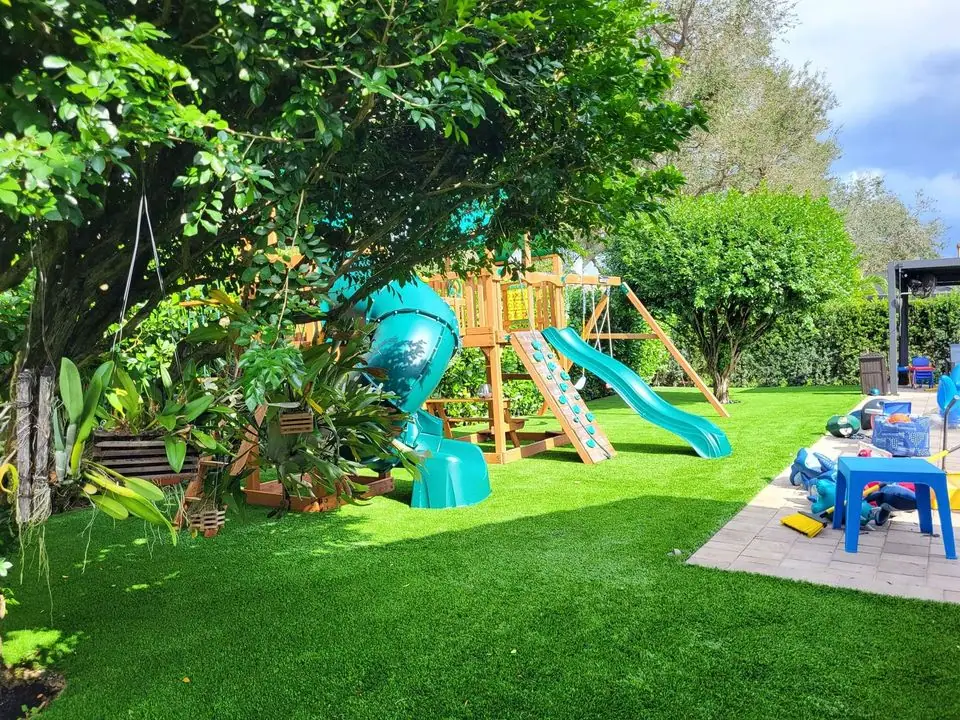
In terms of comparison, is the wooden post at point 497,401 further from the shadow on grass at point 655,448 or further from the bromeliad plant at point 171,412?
the bromeliad plant at point 171,412

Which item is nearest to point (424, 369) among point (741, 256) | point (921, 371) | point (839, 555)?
point (839, 555)

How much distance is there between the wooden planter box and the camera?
2.36 meters

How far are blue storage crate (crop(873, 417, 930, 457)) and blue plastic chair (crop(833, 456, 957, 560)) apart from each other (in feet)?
9.38

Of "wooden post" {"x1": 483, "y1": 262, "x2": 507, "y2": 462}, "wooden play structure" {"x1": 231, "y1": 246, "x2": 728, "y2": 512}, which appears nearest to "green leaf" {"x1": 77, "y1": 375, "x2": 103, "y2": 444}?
"wooden play structure" {"x1": 231, "y1": 246, "x2": 728, "y2": 512}

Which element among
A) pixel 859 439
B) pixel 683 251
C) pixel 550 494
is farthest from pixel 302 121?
pixel 683 251

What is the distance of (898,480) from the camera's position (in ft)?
14.4

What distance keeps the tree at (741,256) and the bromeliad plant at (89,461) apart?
1207cm

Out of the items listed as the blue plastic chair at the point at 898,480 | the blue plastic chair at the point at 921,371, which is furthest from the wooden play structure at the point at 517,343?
the blue plastic chair at the point at 921,371

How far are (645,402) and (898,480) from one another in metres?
5.13

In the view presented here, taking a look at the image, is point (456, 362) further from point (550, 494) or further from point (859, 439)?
point (859, 439)

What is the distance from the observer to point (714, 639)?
335 centimetres

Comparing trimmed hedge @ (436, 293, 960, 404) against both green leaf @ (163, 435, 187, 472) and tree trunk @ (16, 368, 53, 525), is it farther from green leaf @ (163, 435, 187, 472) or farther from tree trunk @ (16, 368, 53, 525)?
tree trunk @ (16, 368, 53, 525)

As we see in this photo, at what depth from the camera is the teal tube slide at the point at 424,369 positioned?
6.46 m

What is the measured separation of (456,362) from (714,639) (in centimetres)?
903
